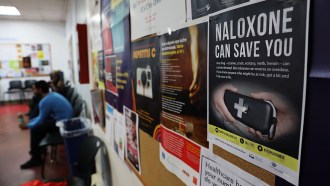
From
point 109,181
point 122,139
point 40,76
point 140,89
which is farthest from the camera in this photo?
point 40,76

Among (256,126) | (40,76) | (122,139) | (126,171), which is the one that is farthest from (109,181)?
(40,76)

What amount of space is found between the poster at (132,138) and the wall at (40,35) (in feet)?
28.6

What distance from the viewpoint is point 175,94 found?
845 mm

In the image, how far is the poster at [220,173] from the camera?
572mm

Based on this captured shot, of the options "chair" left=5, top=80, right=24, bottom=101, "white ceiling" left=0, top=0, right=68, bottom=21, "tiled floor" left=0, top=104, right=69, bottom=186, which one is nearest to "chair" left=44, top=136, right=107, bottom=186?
"tiled floor" left=0, top=104, right=69, bottom=186

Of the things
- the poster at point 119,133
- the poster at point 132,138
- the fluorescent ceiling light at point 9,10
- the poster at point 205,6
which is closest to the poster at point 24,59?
the fluorescent ceiling light at point 9,10

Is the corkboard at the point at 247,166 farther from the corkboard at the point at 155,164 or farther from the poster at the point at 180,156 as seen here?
the poster at the point at 180,156

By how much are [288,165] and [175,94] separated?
457mm

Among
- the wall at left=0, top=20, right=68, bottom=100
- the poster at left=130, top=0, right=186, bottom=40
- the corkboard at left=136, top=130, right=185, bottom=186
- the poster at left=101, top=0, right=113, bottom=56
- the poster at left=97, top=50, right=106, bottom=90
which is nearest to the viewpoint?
the poster at left=130, top=0, right=186, bottom=40

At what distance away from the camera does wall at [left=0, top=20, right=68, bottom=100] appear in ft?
27.4

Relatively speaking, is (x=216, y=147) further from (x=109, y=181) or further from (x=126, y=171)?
(x=109, y=181)

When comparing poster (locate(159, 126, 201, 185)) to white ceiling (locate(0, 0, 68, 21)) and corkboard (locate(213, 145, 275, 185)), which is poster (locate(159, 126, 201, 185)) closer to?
corkboard (locate(213, 145, 275, 185))

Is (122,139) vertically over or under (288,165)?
under

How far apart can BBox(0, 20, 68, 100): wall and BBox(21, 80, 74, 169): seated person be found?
19.9 ft
